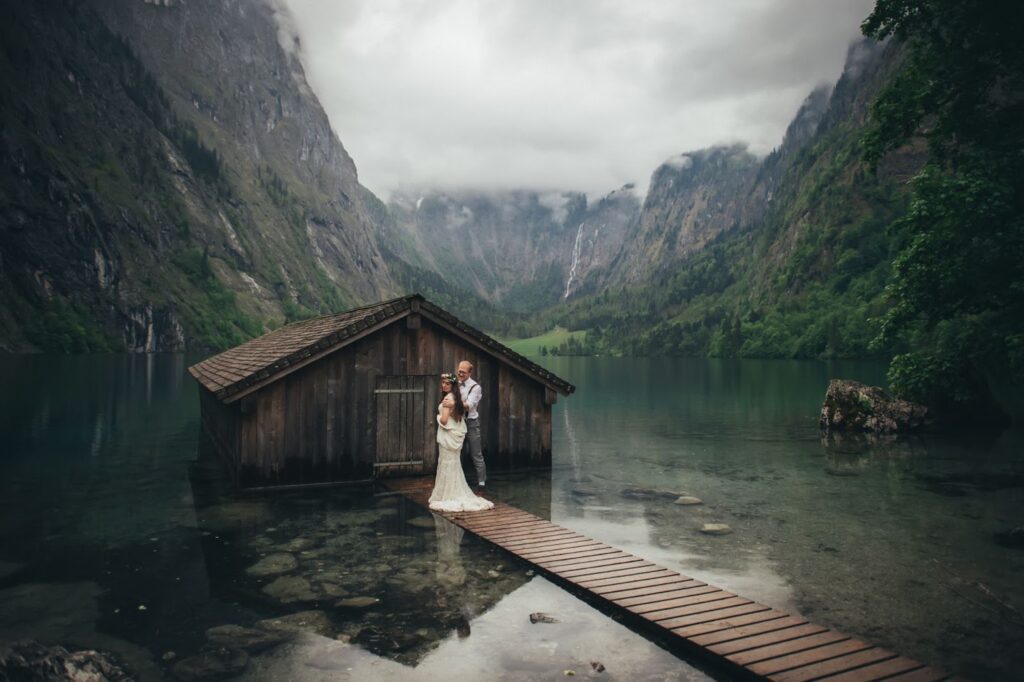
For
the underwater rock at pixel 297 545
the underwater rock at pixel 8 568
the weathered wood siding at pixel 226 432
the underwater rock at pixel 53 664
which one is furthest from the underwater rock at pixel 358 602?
the weathered wood siding at pixel 226 432

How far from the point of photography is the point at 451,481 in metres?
16.7

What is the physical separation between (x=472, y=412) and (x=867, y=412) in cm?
2446

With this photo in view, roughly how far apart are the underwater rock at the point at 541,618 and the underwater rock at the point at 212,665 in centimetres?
378

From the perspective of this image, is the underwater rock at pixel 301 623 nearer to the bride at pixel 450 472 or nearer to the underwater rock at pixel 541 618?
the underwater rock at pixel 541 618

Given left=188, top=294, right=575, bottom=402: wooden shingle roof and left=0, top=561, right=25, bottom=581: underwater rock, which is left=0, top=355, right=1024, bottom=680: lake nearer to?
left=0, top=561, right=25, bottom=581: underwater rock

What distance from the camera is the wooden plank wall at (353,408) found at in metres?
18.5

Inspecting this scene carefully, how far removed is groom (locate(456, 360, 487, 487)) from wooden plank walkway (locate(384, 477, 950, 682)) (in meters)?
4.53

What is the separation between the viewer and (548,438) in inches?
903

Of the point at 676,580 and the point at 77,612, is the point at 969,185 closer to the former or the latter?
the point at 676,580

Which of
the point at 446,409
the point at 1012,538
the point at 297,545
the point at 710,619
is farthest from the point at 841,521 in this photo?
the point at 297,545

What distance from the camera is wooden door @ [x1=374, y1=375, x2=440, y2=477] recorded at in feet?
65.8

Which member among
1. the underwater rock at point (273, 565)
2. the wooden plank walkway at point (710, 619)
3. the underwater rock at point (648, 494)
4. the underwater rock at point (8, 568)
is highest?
the wooden plank walkway at point (710, 619)

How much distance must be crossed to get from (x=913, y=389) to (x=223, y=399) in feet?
74.4

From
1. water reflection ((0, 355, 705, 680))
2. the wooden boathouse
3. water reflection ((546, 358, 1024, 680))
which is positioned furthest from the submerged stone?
the wooden boathouse
